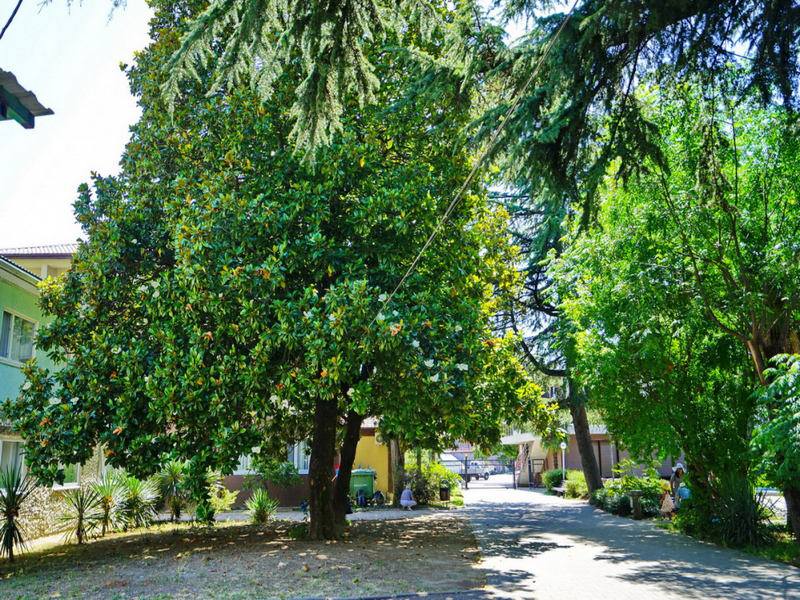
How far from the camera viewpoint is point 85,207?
13.3 m

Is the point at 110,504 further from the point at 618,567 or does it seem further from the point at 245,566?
the point at 618,567

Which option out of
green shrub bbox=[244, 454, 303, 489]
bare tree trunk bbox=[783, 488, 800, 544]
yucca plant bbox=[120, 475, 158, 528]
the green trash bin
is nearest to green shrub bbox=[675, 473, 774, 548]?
bare tree trunk bbox=[783, 488, 800, 544]

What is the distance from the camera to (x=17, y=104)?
5.57 meters

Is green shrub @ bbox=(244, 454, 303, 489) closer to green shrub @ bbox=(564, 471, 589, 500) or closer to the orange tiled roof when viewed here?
the orange tiled roof

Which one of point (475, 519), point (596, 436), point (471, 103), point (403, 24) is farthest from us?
point (596, 436)

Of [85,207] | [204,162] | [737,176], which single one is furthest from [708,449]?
[85,207]

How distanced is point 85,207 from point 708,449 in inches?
538

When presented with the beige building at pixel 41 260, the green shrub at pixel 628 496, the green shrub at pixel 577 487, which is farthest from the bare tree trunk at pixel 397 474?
the beige building at pixel 41 260

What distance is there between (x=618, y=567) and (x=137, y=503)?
1129 centimetres

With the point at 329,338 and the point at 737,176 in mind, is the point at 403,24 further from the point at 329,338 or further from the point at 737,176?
the point at 737,176

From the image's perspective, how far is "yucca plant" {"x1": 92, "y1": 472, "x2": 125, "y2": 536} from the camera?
14.5 metres

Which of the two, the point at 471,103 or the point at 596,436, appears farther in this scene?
the point at 596,436

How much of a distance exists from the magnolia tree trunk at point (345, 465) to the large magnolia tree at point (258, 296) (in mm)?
1544

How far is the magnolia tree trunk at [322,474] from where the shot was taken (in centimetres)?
1294
